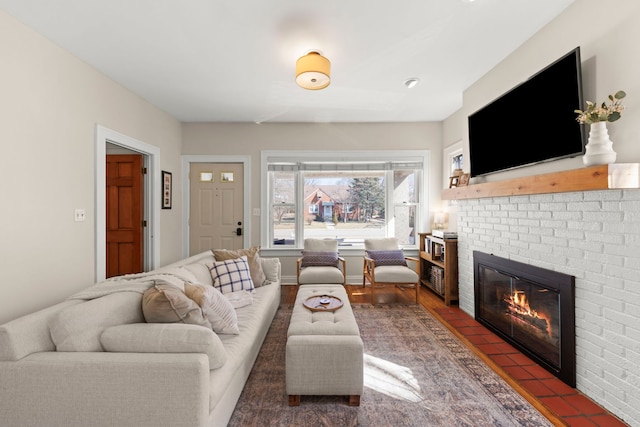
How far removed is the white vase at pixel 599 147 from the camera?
183 cm

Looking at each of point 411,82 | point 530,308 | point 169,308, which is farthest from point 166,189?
point 530,308

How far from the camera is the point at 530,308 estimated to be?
262 centimetres

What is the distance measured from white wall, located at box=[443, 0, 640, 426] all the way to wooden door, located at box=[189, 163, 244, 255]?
12.6 ft

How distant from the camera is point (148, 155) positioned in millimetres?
4113

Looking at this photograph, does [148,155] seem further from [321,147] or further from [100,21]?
[321,147]

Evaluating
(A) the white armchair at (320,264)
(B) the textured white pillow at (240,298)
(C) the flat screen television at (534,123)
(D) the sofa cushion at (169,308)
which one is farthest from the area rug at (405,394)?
(C) the flat screen television at (534,123)

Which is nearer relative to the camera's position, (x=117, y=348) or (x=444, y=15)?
(x=117, y=348)

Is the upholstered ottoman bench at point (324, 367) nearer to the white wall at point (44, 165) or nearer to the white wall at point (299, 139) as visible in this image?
the white wall at point (44, 165)

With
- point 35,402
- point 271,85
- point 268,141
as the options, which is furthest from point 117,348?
point 268,141

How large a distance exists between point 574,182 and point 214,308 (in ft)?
8.04

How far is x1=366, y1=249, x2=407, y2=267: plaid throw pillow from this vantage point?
14.5 ft

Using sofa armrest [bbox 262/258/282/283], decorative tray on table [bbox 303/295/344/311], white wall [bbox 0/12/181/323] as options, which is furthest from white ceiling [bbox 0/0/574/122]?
decorative tray on table [bbox 303/295/344/311]

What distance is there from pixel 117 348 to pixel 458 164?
14.8 feet

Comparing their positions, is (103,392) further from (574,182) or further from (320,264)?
(320,264)
